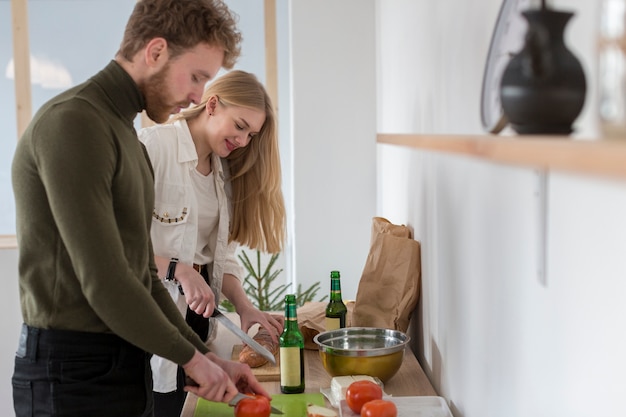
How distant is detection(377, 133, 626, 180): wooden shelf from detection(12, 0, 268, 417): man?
0.79 m

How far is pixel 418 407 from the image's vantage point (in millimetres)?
1668

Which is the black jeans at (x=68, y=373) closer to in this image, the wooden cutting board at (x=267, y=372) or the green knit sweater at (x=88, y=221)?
the green knit sweater at (x=88, y=221)

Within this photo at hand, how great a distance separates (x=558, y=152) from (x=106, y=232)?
3.24 ft

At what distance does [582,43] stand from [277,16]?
3.73 meters

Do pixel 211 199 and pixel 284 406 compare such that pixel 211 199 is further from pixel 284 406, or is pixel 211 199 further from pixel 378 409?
pixel 378 409

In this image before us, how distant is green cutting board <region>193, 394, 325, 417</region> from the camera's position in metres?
1.68

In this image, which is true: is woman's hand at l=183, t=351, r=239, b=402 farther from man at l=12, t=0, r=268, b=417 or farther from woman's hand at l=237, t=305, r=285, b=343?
woman's hand at l=237, t=305, r=285, b=343

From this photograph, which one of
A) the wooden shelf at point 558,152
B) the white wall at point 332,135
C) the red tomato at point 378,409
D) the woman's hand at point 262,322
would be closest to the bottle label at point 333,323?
the woman's hand at point 262,322

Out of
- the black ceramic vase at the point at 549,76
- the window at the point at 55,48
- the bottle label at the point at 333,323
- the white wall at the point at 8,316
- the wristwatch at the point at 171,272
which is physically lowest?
the white wall at the point at 8,316

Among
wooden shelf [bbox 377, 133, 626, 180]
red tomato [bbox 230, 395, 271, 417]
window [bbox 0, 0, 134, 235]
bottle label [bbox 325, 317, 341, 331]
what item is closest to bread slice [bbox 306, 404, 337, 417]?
red tomato [bbox 230, 395, 271, 417]

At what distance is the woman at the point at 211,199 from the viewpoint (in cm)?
223

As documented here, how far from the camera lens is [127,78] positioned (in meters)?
1.51

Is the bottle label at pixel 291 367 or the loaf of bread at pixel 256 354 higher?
the bottle label at pixel 291 367

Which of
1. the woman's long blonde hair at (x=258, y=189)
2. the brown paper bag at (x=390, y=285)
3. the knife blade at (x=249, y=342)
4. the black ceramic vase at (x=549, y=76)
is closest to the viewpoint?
the black ceramic vase at (x=549, y=76)
